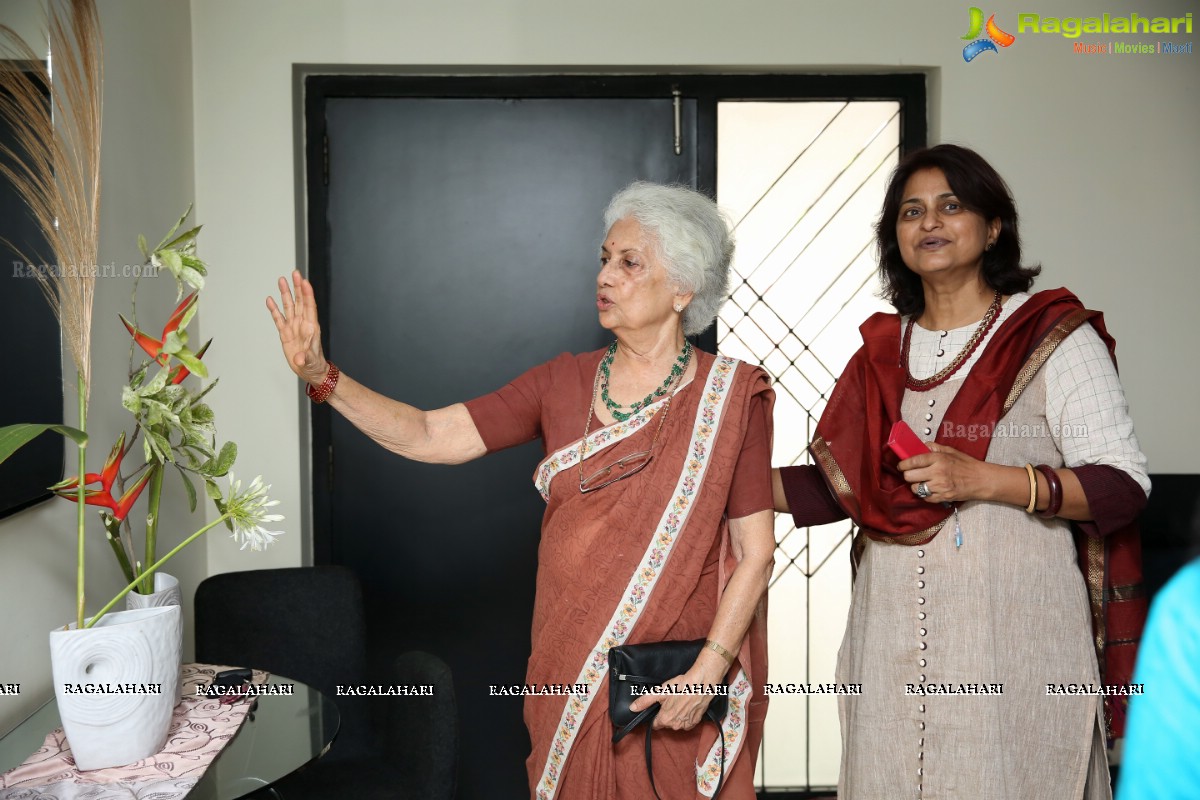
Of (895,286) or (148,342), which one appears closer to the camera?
(148,342)

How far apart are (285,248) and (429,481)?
79cm

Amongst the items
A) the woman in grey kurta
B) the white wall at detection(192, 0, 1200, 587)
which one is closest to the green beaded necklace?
the woman in grey kurta

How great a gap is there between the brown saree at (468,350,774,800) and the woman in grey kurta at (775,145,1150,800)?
0.82 ft

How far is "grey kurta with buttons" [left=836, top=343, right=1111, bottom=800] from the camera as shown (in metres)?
1.69

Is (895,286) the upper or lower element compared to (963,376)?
upper

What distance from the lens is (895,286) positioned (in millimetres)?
1951

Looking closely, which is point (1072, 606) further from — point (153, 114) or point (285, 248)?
point (153, 114)

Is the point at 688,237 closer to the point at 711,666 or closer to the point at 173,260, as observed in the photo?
the point at 711,666

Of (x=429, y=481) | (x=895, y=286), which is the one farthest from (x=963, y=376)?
(x=429, y=481)

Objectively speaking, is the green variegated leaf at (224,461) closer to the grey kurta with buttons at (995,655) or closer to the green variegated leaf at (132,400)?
the green variegated leaf at (132,400)

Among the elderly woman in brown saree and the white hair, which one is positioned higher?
the white hair

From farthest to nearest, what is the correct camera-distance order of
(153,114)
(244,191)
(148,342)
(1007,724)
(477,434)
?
(244,191), (153,114), (477,434), (1007,724), (148,342)

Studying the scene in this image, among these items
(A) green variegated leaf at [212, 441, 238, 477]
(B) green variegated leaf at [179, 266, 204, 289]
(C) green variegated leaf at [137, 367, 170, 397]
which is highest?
(B) green variegated leaf at [179, 266, 204, 289]

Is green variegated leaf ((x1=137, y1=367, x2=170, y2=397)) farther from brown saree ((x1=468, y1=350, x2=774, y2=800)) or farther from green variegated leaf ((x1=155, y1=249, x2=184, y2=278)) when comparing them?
brown saree ((x1=468, y1=350, x2=774, y2=800))
